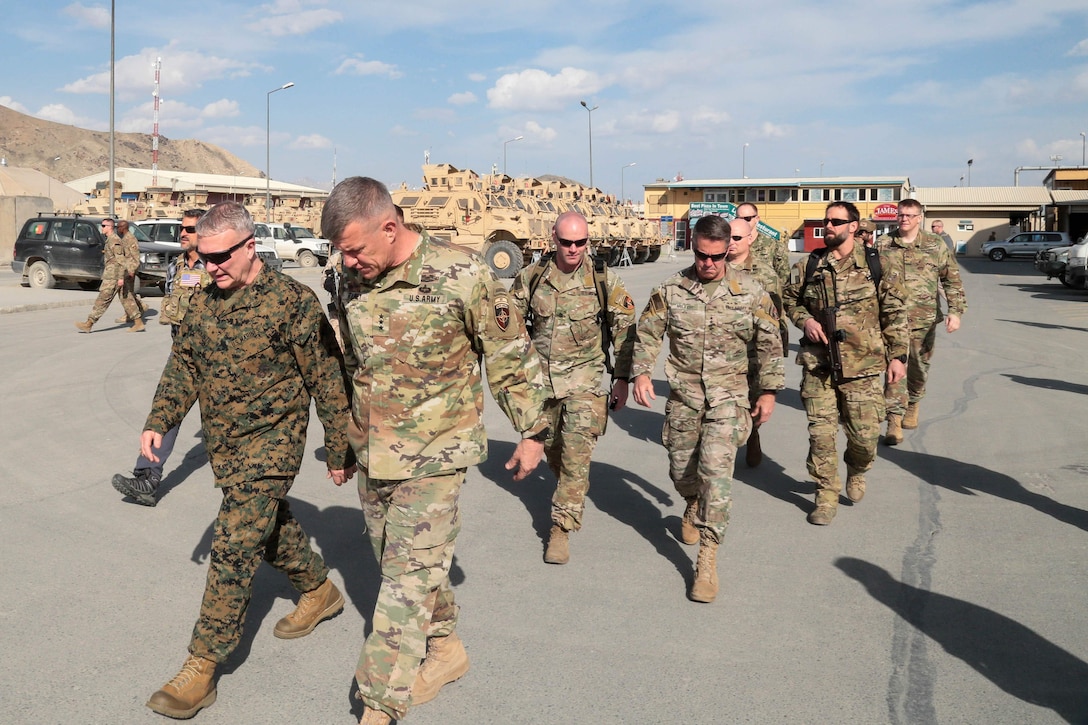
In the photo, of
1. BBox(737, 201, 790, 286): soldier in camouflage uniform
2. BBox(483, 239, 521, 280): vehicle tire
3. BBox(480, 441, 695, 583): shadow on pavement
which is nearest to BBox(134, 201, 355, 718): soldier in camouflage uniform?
BBox(480, 441, 695, 583): shadow on pavement

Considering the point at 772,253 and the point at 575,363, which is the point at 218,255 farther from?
the point at 772,253

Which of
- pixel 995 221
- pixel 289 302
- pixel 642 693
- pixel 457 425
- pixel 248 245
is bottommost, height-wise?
pixel 642 693

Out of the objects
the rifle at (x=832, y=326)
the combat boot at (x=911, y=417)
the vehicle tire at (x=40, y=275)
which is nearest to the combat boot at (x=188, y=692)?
the rifle at (x=832, y=326)

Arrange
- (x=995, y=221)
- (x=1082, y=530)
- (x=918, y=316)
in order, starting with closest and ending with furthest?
(x=1082, y=530)
(x=918, y=316)
(x=995, y=221)

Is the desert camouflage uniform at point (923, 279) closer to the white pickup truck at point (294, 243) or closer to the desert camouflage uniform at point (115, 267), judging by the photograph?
the desert camouflage uniform at point (115, 267)

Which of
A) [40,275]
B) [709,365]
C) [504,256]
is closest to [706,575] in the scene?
[709,365]

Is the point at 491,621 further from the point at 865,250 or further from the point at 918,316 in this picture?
the point at 918,316

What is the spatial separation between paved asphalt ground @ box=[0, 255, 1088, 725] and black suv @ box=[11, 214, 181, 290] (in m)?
13.1

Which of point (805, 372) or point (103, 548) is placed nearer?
point (103, 548)

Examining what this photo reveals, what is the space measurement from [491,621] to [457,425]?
133cm

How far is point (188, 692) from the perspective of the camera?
330cm

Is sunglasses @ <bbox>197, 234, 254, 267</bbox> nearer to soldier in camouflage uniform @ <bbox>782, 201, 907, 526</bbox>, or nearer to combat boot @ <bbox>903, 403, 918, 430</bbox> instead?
soldier in camouflage uniform @ <bbox>782, 201, 907, 526</bbox>

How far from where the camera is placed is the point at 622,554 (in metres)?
5.07

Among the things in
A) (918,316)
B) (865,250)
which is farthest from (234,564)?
(918,316)
